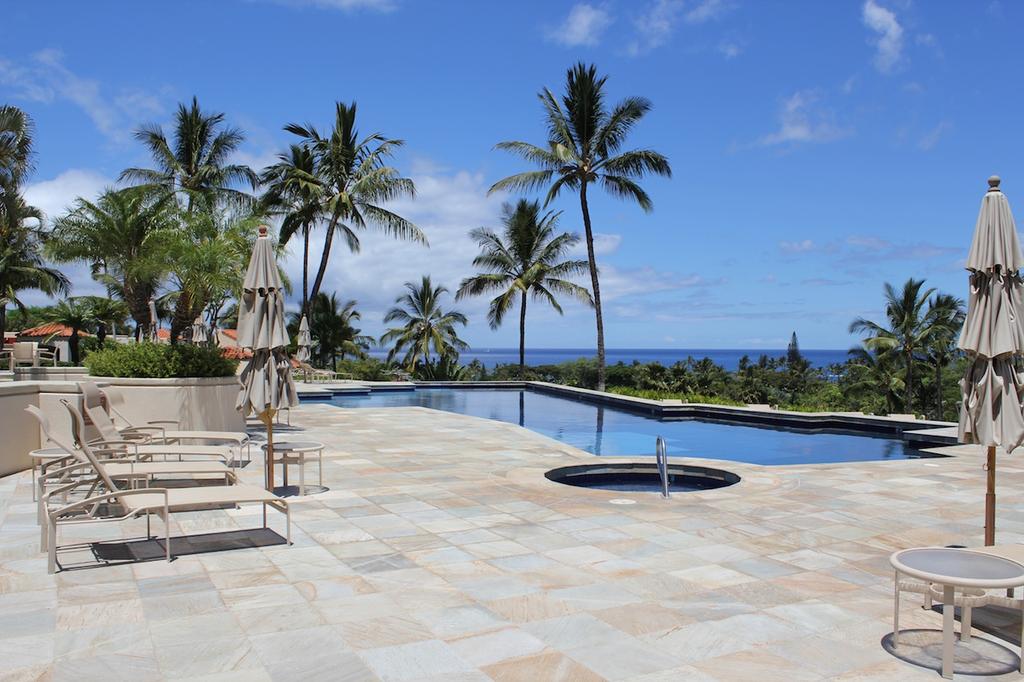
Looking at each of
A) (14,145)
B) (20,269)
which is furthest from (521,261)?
(20,269)

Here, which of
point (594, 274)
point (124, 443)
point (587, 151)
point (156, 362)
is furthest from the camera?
point (594, 274)

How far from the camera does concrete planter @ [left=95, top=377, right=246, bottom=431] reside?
36.4 ft

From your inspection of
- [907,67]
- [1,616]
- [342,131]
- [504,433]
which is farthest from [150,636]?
[907,67]

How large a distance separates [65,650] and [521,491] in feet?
16.3

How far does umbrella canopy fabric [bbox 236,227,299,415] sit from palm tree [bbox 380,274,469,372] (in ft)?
81.5

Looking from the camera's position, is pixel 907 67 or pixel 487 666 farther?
pixel 907 67

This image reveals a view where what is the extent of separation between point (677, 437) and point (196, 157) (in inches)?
763

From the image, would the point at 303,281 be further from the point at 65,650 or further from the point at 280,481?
the point at 65,650

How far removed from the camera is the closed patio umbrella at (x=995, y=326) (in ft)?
15.5

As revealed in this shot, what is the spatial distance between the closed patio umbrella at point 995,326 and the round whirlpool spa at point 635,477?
5.09 m

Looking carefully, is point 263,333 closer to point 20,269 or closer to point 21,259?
point 20,269

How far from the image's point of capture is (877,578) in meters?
5.14

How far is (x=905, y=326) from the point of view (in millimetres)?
27984

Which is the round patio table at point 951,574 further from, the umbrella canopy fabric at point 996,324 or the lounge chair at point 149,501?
the lounge chair at point 149,501
